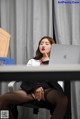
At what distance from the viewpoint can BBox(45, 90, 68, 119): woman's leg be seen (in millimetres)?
1914

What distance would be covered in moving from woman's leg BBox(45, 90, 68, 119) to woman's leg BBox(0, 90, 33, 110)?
204 millimetres

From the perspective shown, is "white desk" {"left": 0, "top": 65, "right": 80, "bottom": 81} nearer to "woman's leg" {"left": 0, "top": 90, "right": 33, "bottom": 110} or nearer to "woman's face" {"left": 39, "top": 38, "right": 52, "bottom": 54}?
"woman's leg" {"left": 0, "top": 90, "right": 33, "bottom": 110}

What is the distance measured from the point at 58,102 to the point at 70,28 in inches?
47.1

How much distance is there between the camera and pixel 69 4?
2.85 m

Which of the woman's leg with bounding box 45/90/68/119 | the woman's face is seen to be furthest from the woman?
the woman's face

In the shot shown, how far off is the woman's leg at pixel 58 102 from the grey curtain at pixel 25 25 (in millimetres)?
948

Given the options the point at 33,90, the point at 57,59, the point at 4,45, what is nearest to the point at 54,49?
the point at 57,59

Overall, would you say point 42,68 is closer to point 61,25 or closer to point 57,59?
point 57,59

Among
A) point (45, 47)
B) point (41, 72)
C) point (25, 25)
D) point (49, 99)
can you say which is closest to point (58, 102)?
point (49, 99)

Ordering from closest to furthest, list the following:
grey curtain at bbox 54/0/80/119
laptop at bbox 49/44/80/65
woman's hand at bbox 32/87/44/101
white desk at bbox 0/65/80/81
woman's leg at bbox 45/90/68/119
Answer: white desk at bbox 0/65/80/81 → laptop at bbox 49/44/80/65 → woman's leg at bbox 45/90/68/119 → woman's hand at bbox 32/87/44/101 → grey curtain at bbox 54/0/80/119

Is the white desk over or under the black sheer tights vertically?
over

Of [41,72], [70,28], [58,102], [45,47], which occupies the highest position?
[70,28]

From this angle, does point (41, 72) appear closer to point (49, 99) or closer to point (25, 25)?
point (49, 99)

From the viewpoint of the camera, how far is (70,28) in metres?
2.84
